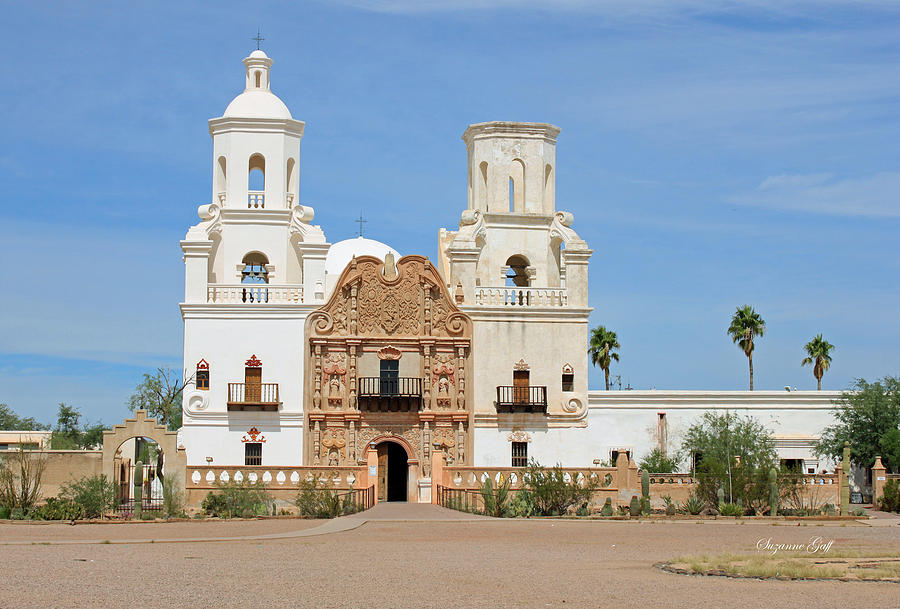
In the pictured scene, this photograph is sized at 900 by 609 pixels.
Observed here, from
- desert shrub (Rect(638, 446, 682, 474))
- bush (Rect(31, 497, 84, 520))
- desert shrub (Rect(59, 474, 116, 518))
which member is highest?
desert shrub (Rect(638, 446, 682, 474))

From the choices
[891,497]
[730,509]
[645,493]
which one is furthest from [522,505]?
[891,497]

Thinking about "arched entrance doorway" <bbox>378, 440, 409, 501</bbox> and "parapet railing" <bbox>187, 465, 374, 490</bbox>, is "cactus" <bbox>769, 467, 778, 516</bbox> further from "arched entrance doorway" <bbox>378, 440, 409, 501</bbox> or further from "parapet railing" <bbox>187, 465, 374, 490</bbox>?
"arched entrance doorway" <bbox>378, 440, 409, 501</bbox>

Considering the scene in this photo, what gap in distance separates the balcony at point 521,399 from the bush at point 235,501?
11641mm

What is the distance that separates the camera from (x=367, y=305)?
45281mm

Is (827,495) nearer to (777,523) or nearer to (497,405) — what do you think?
(777,523)

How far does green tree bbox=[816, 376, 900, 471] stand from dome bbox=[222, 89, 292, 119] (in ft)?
78.8

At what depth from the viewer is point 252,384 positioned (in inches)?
1730

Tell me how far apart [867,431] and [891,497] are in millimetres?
4912


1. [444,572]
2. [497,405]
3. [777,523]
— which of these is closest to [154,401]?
[497,405]

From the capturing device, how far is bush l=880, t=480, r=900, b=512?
134 ft

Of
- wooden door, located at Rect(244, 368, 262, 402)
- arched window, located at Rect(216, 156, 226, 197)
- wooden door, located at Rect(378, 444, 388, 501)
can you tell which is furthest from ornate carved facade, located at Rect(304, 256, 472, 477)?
arched window, located at Rect(216, 156, 226, 197)

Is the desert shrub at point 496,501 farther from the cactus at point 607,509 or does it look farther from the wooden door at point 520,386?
the wooden door at point 520,386

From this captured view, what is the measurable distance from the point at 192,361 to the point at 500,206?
13221 millimetres

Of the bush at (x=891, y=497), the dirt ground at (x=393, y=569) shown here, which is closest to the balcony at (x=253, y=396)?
the dirt ground at (x=393, y=569)
